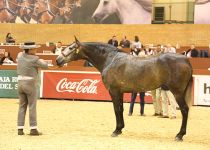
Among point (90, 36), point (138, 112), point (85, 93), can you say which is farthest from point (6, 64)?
point (90, 36)

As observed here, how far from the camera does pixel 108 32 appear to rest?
35.3m

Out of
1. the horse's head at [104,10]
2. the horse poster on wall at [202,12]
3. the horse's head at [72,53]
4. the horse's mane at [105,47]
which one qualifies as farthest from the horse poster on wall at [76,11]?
the horse's head at [72,53]

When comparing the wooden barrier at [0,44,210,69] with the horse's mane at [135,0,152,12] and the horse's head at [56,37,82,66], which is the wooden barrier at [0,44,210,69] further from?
the horse's head at [56,37,82,66]

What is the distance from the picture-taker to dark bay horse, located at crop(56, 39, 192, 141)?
41.2 feet

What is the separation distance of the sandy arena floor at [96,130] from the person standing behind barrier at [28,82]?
0.38 metres

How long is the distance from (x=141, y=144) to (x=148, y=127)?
3290 millimetres

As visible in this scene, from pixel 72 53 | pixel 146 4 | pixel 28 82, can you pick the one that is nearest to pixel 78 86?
pixel 72 53

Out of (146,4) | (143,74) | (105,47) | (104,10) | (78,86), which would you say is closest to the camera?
(143,74)

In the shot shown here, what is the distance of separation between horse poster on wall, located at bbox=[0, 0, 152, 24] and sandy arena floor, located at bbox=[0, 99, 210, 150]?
14735mm

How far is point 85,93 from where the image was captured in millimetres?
22703

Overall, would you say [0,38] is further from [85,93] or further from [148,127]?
[148,127]

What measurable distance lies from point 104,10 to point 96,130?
22.0m

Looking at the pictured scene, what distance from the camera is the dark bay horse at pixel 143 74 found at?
12562 millimetres

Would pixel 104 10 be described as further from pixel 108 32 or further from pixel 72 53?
pixel 72 53
